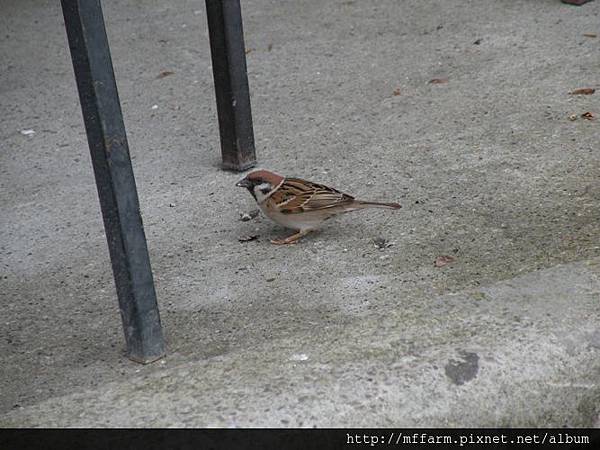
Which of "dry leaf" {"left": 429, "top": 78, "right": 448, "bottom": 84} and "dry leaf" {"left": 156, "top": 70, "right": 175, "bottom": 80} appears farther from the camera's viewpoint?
"dry leaf" {"left": 156, "top": 70, "right": 175, "bottom": 80}

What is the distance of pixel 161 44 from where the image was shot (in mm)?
6746

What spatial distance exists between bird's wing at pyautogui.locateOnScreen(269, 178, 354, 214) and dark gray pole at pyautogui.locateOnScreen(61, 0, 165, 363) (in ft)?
3.64

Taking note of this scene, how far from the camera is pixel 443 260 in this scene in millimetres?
3514

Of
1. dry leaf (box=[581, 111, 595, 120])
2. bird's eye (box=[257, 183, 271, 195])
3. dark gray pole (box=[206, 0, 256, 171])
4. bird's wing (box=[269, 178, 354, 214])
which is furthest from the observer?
dry leaf (box=[581, 111, 595, 120])

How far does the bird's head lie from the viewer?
3982 mm

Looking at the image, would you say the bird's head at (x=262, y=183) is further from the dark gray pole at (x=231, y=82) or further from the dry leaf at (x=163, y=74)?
the dry leaf at (x=163, y=74)

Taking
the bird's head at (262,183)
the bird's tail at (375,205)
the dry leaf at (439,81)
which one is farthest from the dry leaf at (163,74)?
the bird's tail at (375,205)

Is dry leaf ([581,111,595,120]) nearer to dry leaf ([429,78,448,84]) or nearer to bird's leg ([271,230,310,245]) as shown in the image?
dry leaf ([429,78,448,84])

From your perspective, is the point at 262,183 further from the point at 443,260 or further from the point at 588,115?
the point at 588,115

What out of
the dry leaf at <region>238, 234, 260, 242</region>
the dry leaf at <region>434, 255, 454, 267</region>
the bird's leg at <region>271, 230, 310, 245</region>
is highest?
the dry leaf at <region>434, 255, 454, 267</region>

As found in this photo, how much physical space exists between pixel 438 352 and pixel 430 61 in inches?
134

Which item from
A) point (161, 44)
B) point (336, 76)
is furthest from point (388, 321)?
point (161, 44)

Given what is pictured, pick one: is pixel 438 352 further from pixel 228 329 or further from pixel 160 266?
pixel 160 266

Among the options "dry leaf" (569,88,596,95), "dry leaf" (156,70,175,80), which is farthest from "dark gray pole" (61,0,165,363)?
"dry leaf" (156,70,175,80)
